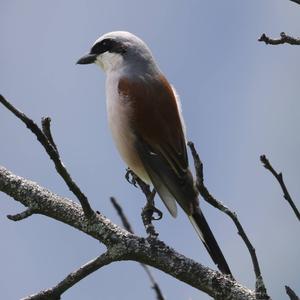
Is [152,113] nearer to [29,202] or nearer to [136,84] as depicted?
[136,84]

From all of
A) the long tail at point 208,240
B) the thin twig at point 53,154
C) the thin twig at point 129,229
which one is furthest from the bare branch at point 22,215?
the long tail at point 208,240

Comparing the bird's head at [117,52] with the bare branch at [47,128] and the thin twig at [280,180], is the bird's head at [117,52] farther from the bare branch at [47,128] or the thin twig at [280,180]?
the thin twig at [280,180]

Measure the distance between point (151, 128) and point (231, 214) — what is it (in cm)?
138

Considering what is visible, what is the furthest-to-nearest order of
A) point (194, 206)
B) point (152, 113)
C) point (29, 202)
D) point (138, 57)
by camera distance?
point (138, 57) → point (152, 113) → point (194, 206) → point (29, 202)

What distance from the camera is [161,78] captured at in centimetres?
366

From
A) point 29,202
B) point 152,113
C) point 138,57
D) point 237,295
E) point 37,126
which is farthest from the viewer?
point 138,57

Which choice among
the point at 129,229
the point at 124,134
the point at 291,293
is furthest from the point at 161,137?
the point at 291,293

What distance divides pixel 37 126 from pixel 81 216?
0.50 metres

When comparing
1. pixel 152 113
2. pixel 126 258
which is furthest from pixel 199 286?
pixel 152 113

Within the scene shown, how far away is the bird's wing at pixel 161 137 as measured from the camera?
3.19 meters

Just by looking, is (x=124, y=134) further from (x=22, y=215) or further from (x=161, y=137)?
(x=22, y=215)

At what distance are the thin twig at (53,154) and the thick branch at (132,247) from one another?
0.23 ft

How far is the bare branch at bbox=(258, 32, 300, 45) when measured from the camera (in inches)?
86.1

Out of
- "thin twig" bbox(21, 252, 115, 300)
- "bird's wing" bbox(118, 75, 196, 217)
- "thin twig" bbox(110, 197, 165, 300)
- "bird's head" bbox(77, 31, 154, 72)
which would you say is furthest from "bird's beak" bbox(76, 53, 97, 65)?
"thin twig" bbox(21, 252, 115, 300)
